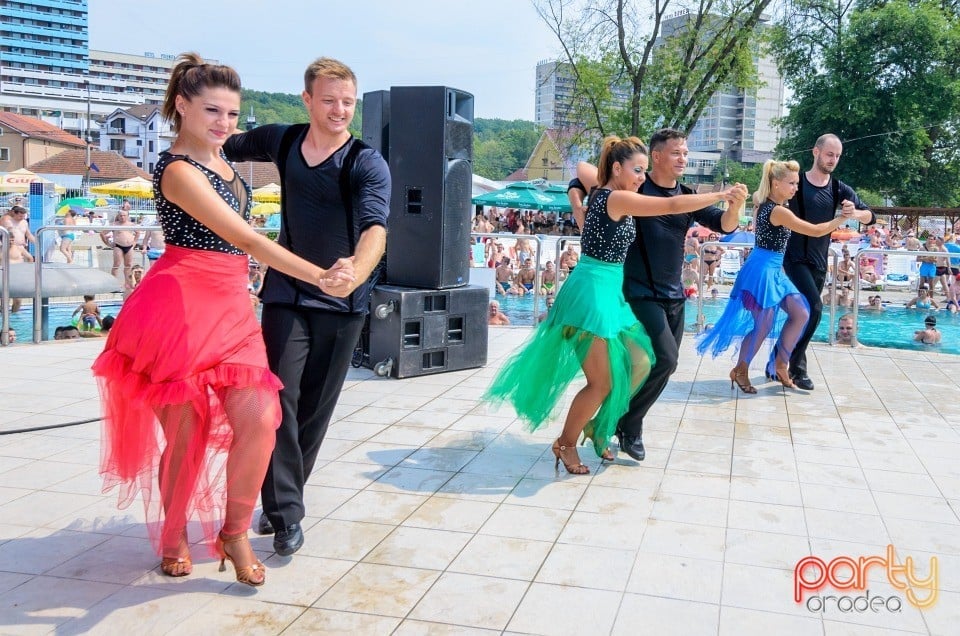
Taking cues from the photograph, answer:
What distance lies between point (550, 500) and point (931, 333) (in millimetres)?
11171

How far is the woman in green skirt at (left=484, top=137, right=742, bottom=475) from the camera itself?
192 inches

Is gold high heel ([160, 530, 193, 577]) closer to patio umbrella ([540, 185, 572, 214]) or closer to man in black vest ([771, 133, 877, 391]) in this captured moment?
man in black vest ([771, 133, 877, 391])

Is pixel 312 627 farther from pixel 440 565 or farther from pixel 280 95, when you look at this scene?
pixel 280 95

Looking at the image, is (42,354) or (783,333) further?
(42,354)

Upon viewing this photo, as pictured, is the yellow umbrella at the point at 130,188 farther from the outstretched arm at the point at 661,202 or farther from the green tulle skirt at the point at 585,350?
the outstretched arm at the point at 661,202

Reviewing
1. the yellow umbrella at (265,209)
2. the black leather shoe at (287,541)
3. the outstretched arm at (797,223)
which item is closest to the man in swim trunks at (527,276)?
the outstretched arm at (797,223)

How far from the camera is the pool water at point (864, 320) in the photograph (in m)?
11.1

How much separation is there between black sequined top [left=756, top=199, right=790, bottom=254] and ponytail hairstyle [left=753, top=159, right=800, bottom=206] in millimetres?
134

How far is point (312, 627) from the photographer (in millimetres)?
3150

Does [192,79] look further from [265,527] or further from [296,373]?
[265,527]

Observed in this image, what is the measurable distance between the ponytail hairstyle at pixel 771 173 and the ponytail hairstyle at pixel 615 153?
7.86 ft

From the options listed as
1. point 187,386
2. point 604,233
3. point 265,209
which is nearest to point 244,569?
point 187,386

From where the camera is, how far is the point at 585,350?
4.92 metres

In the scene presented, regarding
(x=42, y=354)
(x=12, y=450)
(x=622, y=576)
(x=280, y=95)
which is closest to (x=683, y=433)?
(x=622, y=576)
